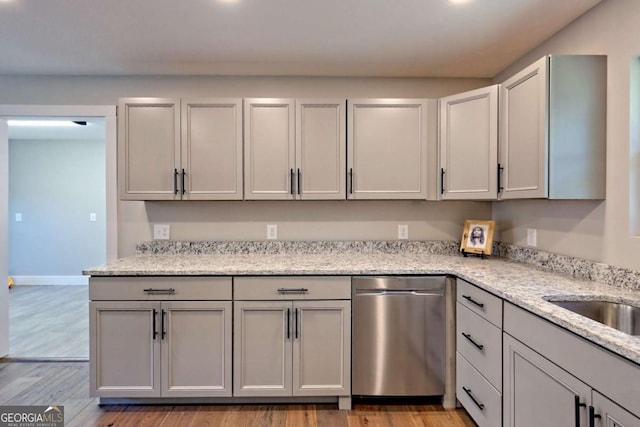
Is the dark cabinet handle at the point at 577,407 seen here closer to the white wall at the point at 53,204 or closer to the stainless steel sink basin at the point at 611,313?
the stainless steel sink basin at the point at 611,313

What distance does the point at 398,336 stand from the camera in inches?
88.3

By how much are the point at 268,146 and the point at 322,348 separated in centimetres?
142

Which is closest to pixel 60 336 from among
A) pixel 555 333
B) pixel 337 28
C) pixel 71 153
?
pixel 71 153

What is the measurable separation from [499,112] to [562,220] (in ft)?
2.50

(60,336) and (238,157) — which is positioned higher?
(238,157)

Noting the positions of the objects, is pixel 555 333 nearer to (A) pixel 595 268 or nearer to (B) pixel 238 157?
(A) pixel 595 268

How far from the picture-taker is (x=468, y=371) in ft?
6.82

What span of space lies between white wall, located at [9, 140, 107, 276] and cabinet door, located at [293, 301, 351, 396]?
4.67 m

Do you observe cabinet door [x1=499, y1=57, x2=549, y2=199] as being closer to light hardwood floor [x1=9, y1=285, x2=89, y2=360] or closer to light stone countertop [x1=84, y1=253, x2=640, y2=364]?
light stone countertop [x1=84, y1=253, x2=640, y2=364]

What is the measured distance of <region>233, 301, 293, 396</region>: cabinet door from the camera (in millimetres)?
2225

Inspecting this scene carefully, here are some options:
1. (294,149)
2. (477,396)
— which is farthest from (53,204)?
(477,396)

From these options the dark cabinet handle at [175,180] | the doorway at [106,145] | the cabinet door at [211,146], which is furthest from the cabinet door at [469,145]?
the doorway at [106,145]

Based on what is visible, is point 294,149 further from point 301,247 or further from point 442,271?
point 442,271

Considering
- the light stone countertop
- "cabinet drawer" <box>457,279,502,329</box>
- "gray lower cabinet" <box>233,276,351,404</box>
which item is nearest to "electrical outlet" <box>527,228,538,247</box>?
the light stone countertop
